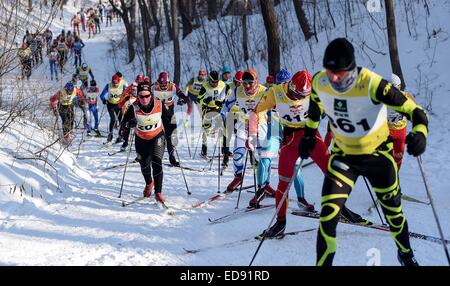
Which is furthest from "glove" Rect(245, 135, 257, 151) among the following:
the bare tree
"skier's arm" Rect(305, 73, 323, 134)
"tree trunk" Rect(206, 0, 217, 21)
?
"tree trunk" Rect(206, 0, 217, 21)

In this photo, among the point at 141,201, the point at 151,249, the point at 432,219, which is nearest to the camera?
the point at 151,249

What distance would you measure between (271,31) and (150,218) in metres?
7.40

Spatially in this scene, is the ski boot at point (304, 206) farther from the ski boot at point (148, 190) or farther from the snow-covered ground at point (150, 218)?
the ski boot at point (148, 190)

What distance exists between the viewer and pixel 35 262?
4.76 metres

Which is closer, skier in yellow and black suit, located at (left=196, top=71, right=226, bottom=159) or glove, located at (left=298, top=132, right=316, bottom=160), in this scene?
glove, located at (left=298, top=132, right=316, bottom=160)

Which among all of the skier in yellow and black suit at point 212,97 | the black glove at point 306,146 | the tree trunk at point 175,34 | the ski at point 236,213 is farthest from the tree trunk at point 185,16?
the black glove at point 306,146

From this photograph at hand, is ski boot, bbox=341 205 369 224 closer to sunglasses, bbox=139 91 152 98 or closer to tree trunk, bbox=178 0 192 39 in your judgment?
sunglasses, bbox=139 91 152 98

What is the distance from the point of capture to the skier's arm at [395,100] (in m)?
3.74

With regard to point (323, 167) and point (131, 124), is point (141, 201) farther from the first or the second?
point (323, 167)

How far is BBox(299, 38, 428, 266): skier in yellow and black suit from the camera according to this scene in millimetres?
3713

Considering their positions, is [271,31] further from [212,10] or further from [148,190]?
[212,10]

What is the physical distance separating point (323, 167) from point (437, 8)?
11517 millimetres
